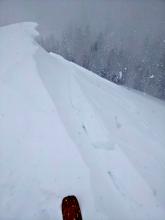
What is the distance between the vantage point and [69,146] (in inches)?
191

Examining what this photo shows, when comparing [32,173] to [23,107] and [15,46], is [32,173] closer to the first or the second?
[23,107]

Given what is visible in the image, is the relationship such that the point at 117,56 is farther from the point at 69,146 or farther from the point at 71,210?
the point at 71,210

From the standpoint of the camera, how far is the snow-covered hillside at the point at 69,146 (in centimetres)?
424

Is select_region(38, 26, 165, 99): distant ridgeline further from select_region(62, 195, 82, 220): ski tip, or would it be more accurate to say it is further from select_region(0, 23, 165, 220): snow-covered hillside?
select_region(62, 195, 82, 220): ski tip

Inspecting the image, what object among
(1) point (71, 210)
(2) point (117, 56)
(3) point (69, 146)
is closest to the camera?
(1) point (71, 210)

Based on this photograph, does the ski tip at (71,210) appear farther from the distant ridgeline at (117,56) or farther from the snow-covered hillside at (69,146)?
the distant ridgeline at (117,56)

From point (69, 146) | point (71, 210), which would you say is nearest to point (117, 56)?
point (69, 146)

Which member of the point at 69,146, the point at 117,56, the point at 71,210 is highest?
the point at 71,210

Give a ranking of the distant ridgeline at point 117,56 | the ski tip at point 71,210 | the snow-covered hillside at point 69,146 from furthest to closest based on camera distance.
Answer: the distant ridgeline at point 117,56
the snow-covered hillside at point 69,146
the ski tip at point 71,210

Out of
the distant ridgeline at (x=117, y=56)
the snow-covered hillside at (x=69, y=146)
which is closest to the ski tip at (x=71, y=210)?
the snow-covered hillside at (x=69, y=146)

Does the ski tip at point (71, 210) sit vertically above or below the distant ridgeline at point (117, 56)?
above

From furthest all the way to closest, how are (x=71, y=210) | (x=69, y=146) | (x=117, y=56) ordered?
(x=117, y=56) < (x=69, y=146) < (x=71, y=210)

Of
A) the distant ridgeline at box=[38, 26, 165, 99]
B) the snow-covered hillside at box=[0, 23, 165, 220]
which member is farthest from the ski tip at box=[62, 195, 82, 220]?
the distant ridgeline at box=[38, 26, 165, 99]

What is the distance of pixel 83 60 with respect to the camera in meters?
29.5
